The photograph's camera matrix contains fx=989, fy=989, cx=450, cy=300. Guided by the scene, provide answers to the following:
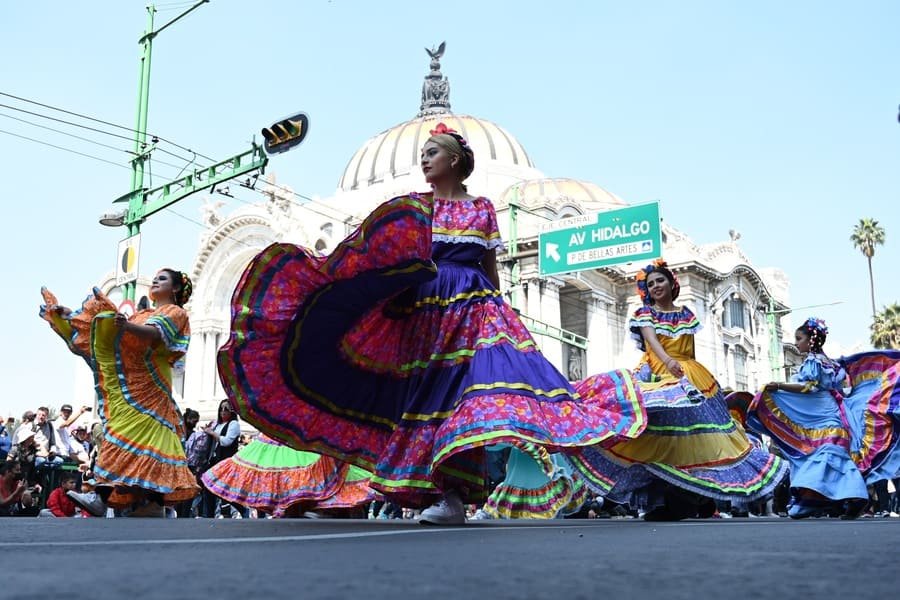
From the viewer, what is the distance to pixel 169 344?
5.88m

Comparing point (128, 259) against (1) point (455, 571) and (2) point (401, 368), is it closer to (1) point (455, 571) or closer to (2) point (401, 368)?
(2) point (401, 368)

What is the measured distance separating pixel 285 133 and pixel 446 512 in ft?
31.5

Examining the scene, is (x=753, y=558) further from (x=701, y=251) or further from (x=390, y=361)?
(x=701, y=251)

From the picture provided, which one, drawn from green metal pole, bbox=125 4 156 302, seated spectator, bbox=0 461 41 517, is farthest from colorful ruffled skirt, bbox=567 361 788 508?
green metal pole, bbox=125 4 156 302

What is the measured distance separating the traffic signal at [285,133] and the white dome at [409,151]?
29.1m

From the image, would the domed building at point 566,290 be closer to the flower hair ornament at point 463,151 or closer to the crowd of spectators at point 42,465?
the crowd of spectators at point 42,465

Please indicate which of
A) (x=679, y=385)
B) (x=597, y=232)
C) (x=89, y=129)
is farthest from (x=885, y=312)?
(x=679, y=385)

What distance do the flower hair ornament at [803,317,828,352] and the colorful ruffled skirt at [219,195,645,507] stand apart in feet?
10.6

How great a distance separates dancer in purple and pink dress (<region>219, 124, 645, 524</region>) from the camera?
3744mm

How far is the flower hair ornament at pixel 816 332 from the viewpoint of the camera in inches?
280

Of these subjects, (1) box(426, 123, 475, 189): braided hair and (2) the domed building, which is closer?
(1) box(426, 123, 475, 189): braided hair

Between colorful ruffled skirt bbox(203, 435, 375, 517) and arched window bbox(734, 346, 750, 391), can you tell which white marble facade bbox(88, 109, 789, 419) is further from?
colorful ruffled skirt bbox(203, 435, 375, 517)

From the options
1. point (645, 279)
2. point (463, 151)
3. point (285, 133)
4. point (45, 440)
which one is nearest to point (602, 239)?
point (285, 133)

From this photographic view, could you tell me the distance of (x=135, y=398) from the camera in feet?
19.4
